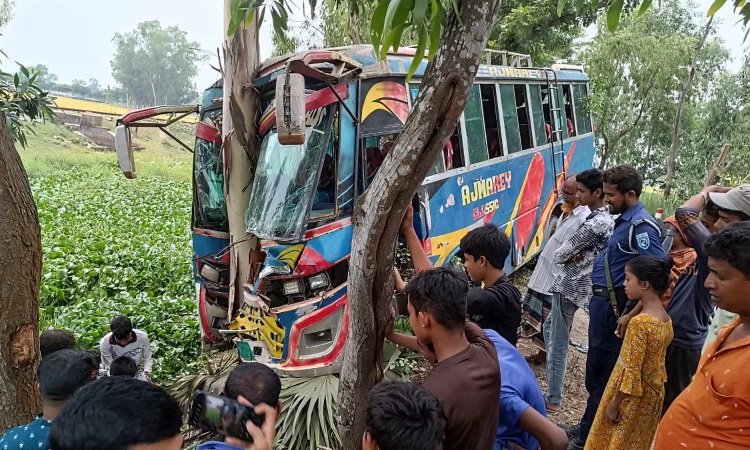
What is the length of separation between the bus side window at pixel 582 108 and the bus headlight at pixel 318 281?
22.3ft

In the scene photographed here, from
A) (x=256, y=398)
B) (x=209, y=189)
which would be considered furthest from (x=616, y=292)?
(x=209, y=189)

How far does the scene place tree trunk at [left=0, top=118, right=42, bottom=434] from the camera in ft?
7.91

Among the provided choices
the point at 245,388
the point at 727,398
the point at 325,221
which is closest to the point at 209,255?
the point at 325,221

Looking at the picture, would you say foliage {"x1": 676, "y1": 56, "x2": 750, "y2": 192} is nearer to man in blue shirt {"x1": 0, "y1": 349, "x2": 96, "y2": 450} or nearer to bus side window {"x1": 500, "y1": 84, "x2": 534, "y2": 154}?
bus side window {"x1": 500, "y1": 84, "x2": 534, "y2": 154}

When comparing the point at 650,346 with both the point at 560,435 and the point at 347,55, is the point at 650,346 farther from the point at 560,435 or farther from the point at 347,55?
the point at 347,55

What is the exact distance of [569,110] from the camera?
9297 millimetres

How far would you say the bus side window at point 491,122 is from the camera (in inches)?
258

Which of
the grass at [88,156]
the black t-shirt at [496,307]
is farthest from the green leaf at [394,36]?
the grass at [88,156]

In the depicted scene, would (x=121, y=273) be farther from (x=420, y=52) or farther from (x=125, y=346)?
(x=420, y=52)

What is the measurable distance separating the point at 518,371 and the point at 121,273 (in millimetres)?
7105

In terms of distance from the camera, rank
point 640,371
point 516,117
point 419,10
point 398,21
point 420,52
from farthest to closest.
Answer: point 516,117, point 640,371, point 420,52, point 398,21, point 419,10

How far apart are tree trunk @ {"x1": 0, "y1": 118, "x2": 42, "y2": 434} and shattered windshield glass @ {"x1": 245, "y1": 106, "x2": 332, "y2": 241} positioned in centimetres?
207

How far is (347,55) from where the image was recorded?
16.0 feet

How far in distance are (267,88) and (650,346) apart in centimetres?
365
